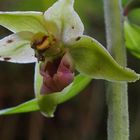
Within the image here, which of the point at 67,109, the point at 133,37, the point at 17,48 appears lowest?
the point at 67,109

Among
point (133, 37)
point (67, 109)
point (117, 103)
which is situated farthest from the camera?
point (67, 109)

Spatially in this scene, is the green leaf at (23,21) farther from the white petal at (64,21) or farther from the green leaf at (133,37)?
the green leaf at (133,37)

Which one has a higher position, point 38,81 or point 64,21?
point 64,21

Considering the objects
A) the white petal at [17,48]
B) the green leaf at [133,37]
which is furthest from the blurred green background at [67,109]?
the white petal at [17,48]

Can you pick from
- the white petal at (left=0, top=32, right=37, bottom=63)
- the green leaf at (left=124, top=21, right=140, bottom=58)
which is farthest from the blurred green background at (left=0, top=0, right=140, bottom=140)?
the white petal at (left=0, top=32, right=37, bottom=63)

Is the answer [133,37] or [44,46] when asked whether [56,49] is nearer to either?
[44,46]

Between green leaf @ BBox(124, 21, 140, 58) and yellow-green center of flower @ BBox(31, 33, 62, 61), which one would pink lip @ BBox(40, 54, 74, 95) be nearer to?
yellow-green center of flower @ BBox(31, 33, 62, 61)

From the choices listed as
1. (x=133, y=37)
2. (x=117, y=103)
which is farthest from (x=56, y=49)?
(x=133, y=37)
